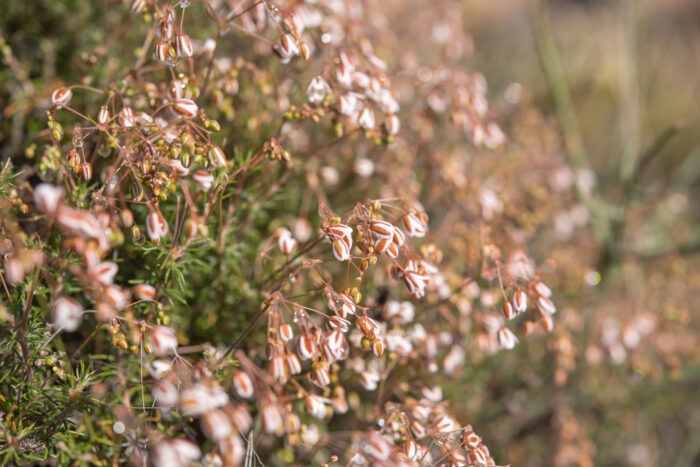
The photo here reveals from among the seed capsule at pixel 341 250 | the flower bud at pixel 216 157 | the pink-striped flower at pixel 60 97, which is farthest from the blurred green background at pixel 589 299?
the seed capsule at pixel 341 250

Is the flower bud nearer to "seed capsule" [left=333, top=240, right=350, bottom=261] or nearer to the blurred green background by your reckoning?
"seed capsule" [left=333, top=240, right=350, bottom=261]

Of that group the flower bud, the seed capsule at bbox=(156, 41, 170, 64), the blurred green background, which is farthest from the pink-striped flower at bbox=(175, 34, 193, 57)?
the blurred green background

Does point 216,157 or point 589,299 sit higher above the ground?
point 216,157

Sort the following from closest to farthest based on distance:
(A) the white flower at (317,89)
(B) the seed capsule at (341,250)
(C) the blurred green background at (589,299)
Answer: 1. (B) the seed capsule at (341,250)
2. (A) the white flower at (317,89)
3. (C) the blurred green background at (589,299)

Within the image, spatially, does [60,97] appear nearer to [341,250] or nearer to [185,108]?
[185,108]

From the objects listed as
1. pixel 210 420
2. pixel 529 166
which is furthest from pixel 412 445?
pixel 529 166

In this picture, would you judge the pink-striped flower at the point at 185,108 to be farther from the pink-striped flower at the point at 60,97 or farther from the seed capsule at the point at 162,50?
the pink-striped flower at the point at 60,97

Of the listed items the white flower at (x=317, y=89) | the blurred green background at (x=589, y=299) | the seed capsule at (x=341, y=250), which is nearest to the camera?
the seed capsule at (x=341, y=250)

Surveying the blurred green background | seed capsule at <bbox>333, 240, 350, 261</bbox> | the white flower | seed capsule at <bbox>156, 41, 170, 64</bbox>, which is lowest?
the blurred green background

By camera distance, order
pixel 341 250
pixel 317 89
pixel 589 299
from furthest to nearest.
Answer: pixel 589 299
pixel 317 89
pixel 341 250

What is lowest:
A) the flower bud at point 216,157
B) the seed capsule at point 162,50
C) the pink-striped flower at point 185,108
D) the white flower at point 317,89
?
the flower bud at point 216,157

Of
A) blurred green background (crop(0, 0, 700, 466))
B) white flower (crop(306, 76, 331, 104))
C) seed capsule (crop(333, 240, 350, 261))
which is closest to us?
seed capsule (crop(333, 240, 350, 261))

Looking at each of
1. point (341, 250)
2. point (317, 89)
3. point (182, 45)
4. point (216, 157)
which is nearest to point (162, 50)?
point (182, 45)

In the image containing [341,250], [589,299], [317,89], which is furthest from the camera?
[589,299]
